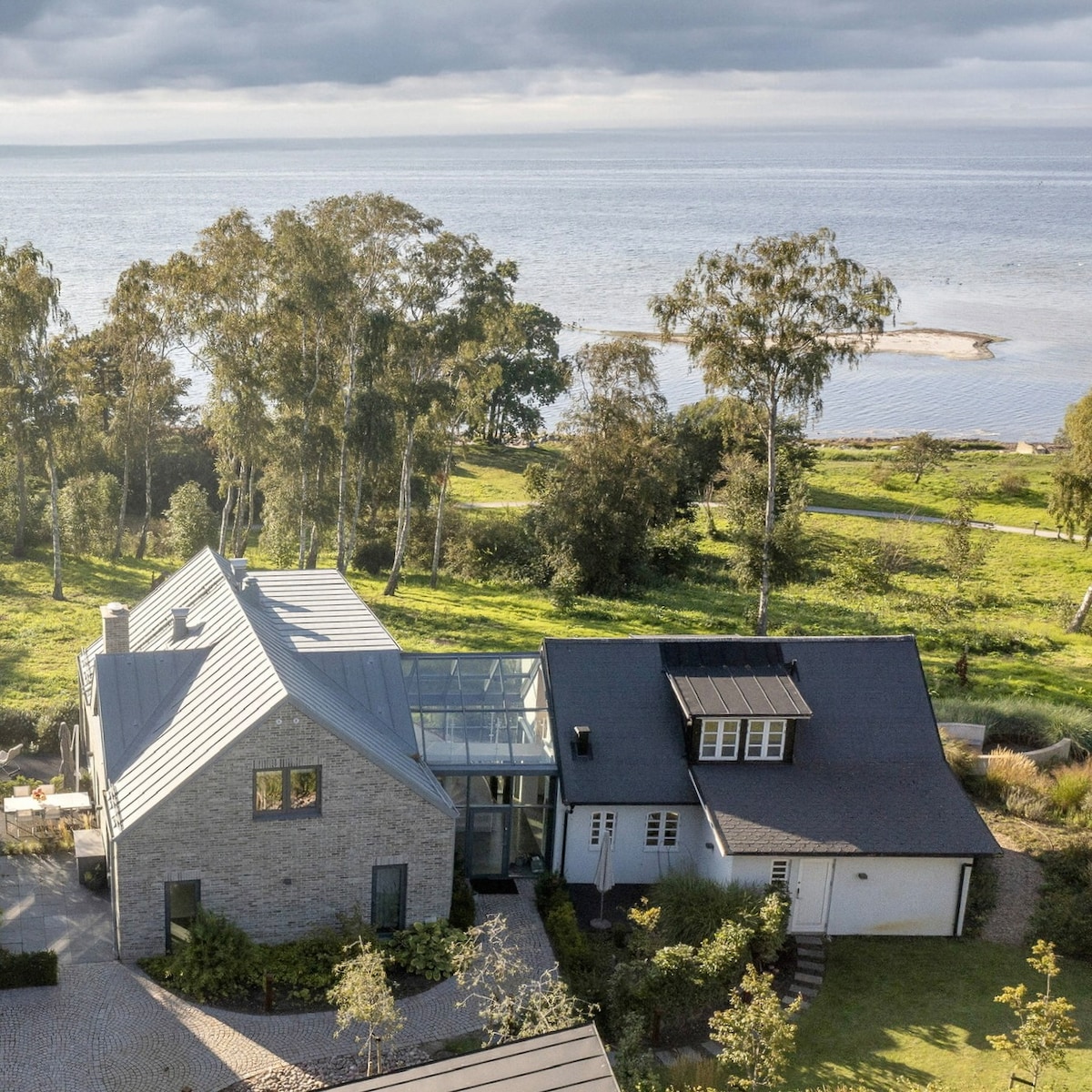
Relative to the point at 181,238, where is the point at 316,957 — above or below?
below

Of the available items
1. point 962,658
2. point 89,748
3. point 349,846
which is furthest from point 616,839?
point 962,658

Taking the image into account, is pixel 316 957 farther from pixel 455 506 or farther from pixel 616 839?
pixel 455 506

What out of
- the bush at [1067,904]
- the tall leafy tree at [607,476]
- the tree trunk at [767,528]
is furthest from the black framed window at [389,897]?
the tall leafy tree at [607,476]

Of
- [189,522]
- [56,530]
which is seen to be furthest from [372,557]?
[56,530]

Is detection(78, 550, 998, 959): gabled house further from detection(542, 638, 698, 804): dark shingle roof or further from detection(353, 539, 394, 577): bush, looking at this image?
detection(353, 539, 394, 577): bush

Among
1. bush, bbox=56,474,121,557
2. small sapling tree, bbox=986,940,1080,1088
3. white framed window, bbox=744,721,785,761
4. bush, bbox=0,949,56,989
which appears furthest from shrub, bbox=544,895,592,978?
bush, bbox=56,474,121,557

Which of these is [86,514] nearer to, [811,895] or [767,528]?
[767,528]
